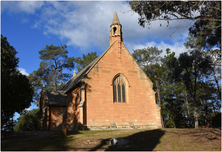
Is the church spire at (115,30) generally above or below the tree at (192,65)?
above

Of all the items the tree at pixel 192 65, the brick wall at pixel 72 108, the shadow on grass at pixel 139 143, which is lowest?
the shadow on grass at pixel 139 143

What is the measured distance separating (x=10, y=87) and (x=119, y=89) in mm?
12030

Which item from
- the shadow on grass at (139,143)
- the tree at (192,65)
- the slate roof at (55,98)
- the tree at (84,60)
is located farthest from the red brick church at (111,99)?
the tree at (84,60)

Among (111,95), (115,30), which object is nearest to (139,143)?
(111,95)

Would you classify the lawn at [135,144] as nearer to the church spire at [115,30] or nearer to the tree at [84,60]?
the church spire at [115,30]

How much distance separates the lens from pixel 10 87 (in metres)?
15.4

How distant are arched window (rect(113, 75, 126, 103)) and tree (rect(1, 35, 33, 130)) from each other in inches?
384

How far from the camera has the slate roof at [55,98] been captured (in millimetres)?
26656

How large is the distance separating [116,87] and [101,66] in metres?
3.06

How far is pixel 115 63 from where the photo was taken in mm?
23922

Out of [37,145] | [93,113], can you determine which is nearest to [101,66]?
[93,113]

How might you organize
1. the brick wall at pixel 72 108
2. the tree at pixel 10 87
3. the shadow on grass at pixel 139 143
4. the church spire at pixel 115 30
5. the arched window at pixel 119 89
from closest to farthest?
the shadow on grass at pixel 139 143
the tree at pixel 10 87
the arched window at pixel 119 89
the brick wall at pixel 72 108
the church spire at pixel 115 30

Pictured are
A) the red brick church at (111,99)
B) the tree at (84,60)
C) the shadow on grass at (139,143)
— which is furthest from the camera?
the tree at (84,60)

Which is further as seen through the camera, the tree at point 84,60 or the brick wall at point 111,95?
the tree at point 84,60
